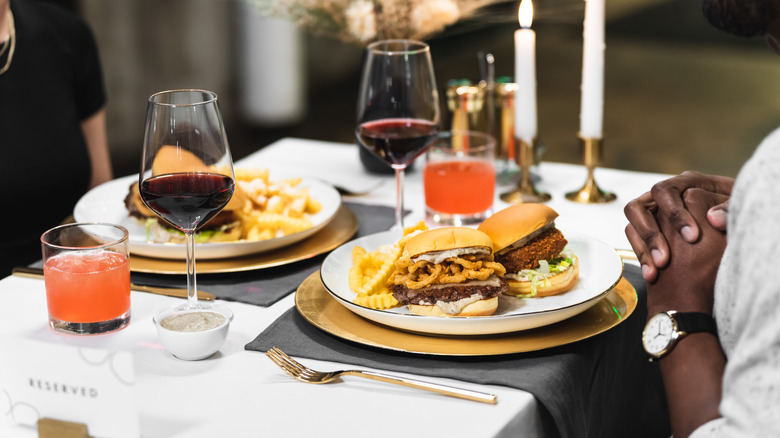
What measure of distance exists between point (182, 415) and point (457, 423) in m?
0.31

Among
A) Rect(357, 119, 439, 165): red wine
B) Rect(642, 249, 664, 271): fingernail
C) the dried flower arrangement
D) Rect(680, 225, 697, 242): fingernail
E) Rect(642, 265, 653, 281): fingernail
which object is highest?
the dried flower arrangement

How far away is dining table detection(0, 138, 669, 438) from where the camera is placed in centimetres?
94

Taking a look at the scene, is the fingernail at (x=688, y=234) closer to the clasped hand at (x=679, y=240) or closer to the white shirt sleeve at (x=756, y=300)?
the clasped hand at (x=679, y=240)

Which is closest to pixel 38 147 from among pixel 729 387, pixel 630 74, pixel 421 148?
pixel 421 148

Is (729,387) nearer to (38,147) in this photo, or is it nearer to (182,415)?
(182,415)

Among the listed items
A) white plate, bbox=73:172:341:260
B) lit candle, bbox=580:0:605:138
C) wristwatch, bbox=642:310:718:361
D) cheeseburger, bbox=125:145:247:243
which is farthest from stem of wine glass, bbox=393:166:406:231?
wristwatch, bbox=642:310:718:361

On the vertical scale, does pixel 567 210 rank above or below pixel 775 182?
below

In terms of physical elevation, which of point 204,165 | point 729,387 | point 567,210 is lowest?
point 567,210

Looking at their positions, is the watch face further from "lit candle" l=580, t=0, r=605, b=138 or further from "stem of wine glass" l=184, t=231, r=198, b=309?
"lit candle" l=580, t=0, r=605, b=138

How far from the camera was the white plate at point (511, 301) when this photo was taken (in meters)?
1.07

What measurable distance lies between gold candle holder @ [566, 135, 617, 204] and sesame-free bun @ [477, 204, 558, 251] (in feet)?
1.92

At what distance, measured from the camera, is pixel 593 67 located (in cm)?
177

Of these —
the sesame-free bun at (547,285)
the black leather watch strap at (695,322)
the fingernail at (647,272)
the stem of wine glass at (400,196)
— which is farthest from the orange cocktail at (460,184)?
the black leather watch strap at (695,322)

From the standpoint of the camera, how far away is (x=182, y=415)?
0.97 m
